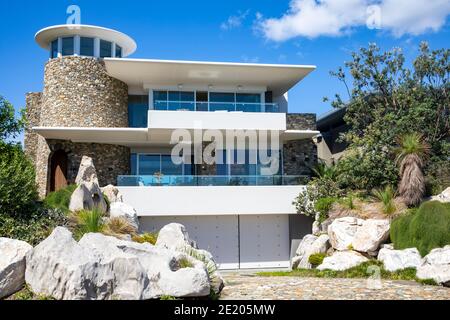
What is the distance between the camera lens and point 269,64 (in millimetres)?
22125

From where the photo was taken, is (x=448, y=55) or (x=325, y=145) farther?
(x=325, y=145)

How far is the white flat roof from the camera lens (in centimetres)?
2192

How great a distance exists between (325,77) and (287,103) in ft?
11.5

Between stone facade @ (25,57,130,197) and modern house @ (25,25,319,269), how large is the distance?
0.05 meters

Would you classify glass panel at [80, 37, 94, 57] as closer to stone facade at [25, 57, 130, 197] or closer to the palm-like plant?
stone facade at [25, 57, 130, 197]

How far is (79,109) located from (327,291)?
16.4m

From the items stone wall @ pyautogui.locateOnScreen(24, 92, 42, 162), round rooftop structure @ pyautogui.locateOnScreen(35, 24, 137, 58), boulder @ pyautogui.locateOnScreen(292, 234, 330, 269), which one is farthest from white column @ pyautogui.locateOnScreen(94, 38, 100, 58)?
boulder @ pyautogui.locateOnScreen(292, 234, 330, 269)

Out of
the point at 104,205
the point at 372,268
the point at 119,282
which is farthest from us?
the point at 104,205

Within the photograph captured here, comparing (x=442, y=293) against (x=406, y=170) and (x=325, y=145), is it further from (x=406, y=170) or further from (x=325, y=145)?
(x=325, y=145)

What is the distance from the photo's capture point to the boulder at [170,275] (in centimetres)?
890

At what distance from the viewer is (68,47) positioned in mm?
23906

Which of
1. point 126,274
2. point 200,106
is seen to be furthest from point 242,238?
point 126,274
